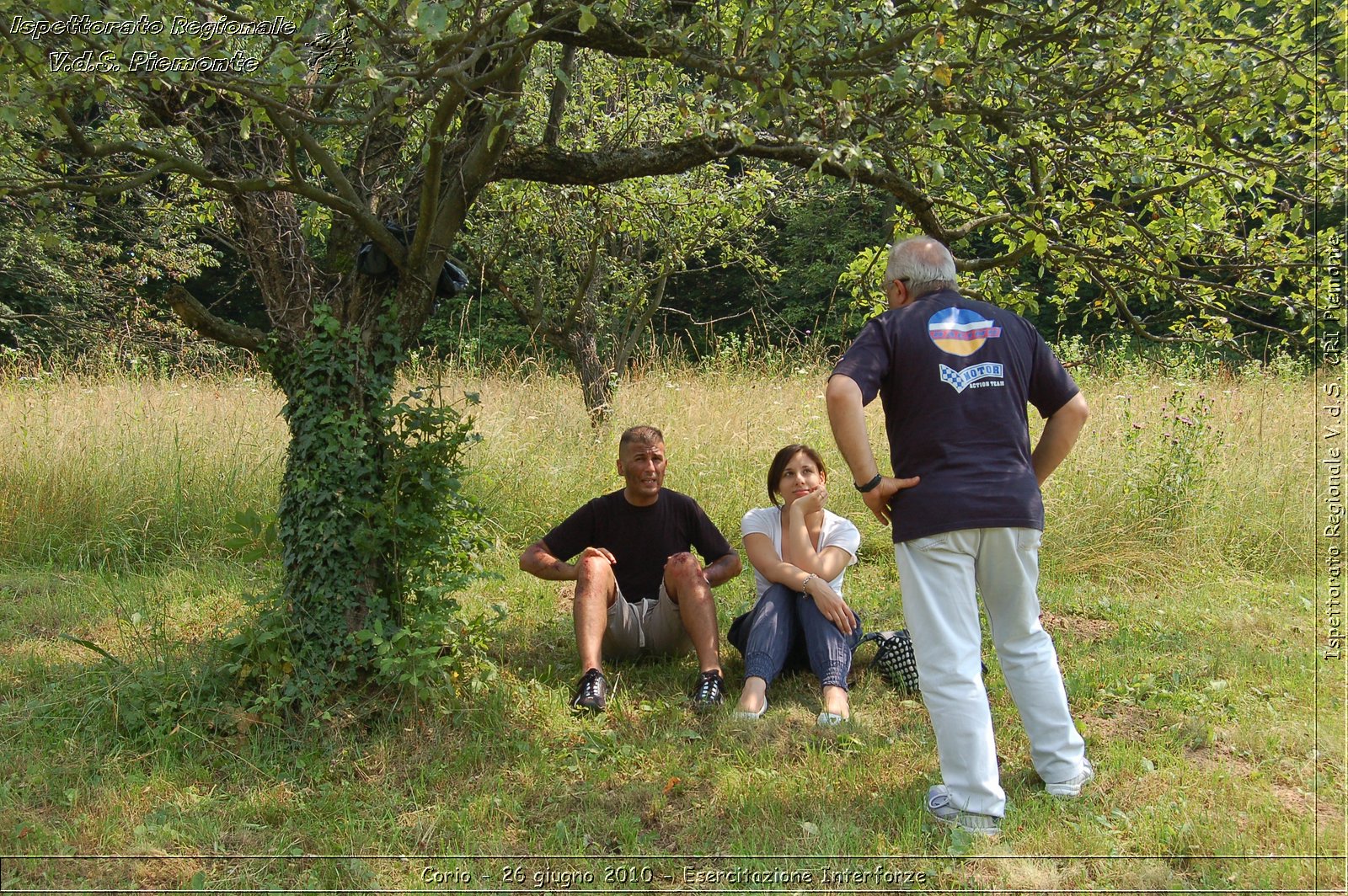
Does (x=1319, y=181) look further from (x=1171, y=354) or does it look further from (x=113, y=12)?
(x=1171, y=354)

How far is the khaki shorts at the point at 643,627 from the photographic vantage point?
193 inches

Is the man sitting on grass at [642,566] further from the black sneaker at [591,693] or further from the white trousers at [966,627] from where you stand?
the white trousers at [966,627]

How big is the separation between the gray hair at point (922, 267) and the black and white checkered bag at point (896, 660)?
1.86 meters

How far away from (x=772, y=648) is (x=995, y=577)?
57.8 inches

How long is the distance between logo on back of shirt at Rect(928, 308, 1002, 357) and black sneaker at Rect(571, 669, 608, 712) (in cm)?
215

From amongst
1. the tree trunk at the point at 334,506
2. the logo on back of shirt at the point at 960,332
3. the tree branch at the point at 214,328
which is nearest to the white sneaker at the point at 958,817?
the logo on back of shirt at the point at 960,332

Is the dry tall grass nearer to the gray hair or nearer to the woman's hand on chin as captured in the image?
the woman's hand on chin

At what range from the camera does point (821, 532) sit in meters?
4.76

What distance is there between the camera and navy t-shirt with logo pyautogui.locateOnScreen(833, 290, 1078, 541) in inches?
129

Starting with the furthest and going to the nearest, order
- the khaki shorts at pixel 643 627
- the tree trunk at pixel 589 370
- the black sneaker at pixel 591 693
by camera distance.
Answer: the tree trunk at pixel 589 370 → the khaki shorts at pixel 643 627 → the black sneaker at pixel 591 693

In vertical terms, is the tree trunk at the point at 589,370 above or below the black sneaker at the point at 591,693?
above

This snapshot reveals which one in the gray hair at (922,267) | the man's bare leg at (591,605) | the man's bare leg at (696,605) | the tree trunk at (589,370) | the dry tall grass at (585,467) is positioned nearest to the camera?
the gray hair at (922,267)

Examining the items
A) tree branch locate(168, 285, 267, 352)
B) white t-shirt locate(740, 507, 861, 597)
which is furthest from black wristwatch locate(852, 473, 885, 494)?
tree branch locate(168, 285, 267, 352)

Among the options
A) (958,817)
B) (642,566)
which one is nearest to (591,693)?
(642,566)
